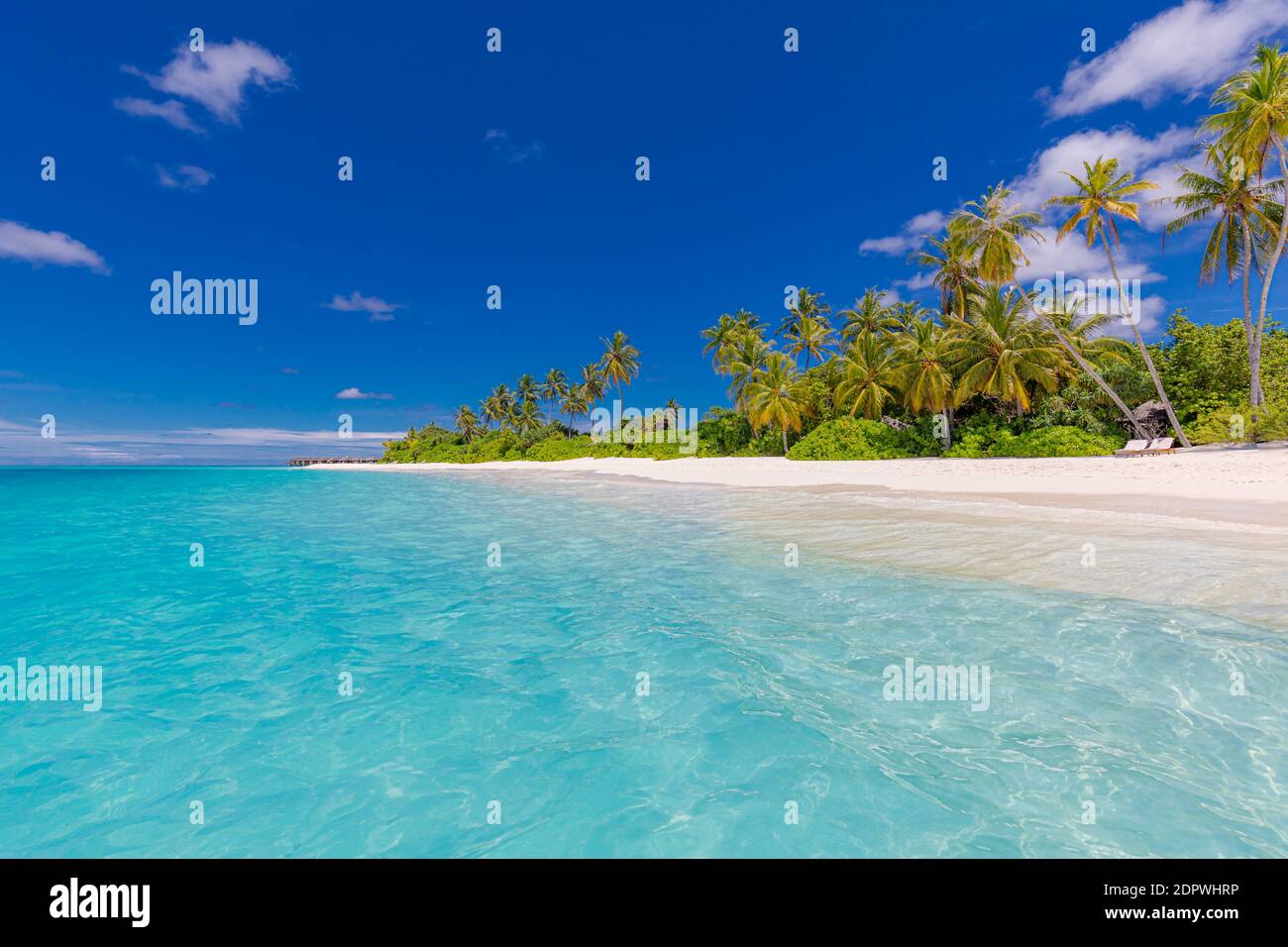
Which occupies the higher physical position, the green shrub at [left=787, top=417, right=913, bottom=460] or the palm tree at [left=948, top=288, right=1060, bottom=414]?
the palm tree at [left=948, top=288, right=1060, bottom=414]

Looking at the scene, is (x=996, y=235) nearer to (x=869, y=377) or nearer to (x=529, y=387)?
(x=869, y=377)

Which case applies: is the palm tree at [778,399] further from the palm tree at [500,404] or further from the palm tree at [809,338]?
the palm tree at [500,404]

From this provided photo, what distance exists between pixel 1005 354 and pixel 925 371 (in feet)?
13.2

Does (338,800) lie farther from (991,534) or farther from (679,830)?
(991,534)

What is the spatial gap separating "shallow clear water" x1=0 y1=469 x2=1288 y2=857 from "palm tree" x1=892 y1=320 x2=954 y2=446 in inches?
1082

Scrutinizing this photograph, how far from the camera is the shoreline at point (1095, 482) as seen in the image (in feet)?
41.0

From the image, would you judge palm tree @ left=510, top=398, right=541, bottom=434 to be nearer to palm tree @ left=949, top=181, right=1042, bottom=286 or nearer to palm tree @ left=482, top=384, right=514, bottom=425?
palm tree @ left=482, top=384, right=514, bottom=425

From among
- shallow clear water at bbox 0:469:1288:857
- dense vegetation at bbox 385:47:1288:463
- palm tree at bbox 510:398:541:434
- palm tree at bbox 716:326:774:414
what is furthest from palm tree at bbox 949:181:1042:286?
palm tree at bbox 510:398:541:434

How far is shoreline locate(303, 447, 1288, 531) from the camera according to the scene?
1249 cm

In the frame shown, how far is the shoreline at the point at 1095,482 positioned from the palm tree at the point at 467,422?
224 ft
